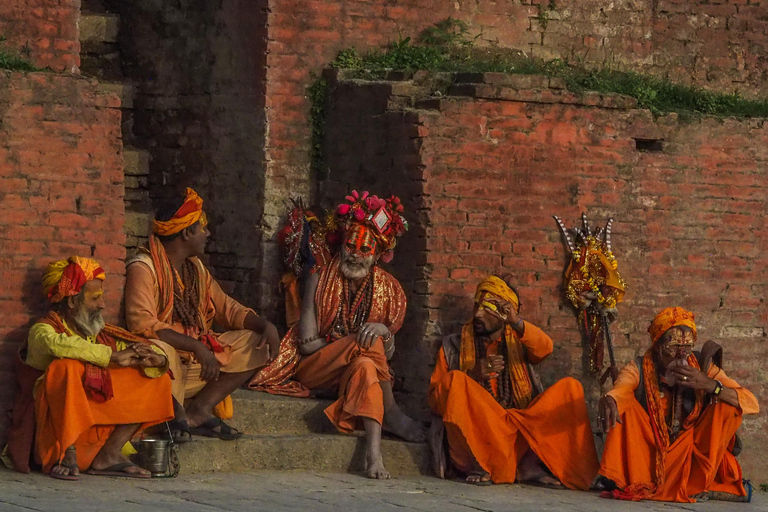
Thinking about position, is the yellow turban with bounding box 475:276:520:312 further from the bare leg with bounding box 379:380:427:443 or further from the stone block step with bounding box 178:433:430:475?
the stone block step with bounding box 178:433:430:475

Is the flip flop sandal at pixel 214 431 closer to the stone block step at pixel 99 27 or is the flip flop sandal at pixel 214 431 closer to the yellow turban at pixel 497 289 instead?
the yellow turban at pixel 497 289

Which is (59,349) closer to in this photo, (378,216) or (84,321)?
(84,321)

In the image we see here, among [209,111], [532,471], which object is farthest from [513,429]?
[209,111]

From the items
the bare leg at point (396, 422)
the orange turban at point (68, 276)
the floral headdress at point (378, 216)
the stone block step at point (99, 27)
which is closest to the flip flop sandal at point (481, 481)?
the bare leg at point (396, 422)

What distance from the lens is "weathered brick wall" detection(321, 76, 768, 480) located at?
1073cm

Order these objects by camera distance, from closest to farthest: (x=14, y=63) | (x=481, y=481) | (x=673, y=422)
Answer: (x=14, y=63) → (x=481, y=481) → (x=673, y=422)

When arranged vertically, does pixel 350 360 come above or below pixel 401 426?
above

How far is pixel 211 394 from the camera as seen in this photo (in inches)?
392

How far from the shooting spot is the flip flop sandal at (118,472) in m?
→ 9.13

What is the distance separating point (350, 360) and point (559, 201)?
1868 millimetres

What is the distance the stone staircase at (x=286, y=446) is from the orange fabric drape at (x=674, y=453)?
1198 mm

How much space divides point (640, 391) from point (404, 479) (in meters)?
1.52

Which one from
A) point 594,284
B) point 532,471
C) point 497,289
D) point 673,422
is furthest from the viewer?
point 594,284

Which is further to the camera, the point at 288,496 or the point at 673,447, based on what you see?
the point at 673,447
